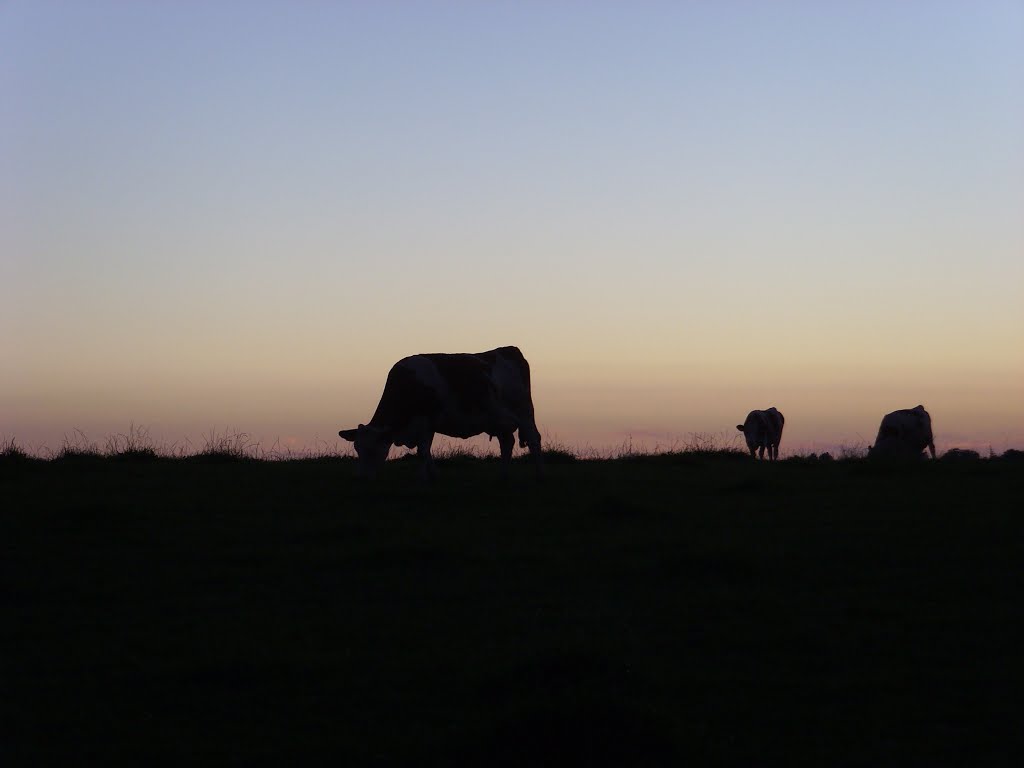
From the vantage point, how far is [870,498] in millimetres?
16625

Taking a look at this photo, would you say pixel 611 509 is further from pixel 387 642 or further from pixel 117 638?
pixel 117 638

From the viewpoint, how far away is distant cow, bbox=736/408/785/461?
36938 millimetres

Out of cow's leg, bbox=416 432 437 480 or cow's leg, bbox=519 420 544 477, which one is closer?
cow's leg, bbox=416 432 437 480

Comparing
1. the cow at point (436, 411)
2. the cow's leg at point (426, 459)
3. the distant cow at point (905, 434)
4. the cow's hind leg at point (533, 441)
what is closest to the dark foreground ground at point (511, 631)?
the cow's leg at point (426, 459)

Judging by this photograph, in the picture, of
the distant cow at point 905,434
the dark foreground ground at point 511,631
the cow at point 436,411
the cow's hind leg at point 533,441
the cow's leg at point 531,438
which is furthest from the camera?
the distant cow at point 905,434

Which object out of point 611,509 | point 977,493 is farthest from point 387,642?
point 977,493

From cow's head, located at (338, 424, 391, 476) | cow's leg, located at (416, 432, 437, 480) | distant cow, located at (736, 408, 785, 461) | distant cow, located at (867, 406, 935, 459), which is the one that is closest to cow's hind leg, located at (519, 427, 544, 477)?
cow's leg, located at (416, 432, 437, 480)

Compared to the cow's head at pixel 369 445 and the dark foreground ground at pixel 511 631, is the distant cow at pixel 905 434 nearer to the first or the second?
the dark foreground ground at pixel 511 631

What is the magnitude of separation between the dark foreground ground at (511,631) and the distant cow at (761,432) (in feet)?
68.0

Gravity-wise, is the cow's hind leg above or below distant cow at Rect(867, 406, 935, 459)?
below

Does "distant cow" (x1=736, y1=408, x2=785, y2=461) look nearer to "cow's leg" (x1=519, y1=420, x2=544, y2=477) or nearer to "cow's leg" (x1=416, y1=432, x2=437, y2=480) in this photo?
"cow's leg" (x1=519, y1=420, x2=544, y2=477)

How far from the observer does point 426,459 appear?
19438 mm

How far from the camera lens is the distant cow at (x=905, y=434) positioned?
98.5ft

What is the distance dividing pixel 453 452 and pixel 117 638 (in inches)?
644
